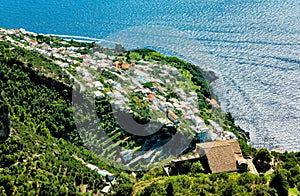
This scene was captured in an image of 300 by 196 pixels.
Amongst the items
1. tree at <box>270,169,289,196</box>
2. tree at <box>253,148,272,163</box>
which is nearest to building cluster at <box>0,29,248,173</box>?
tree at <box>253,148,272,163</box>

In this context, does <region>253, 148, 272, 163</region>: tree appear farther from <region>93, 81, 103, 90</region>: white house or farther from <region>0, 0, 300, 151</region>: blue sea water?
<region>93, 81, 103, 90</region>: white house

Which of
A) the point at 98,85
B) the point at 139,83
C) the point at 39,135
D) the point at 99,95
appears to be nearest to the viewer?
the point at 39,135

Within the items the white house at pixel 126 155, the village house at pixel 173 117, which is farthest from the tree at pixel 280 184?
the village house at pixel 173 117

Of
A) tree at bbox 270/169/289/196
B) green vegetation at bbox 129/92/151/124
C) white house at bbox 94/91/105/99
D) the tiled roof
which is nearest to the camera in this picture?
tree at bbox 270/169/289/196

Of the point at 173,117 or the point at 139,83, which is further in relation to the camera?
the point at 139,83

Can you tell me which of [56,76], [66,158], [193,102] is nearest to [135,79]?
[193,102]

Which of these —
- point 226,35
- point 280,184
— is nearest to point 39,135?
Result: point 280,184

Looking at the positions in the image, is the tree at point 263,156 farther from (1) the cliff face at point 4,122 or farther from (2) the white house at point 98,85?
(2) the white house at point 98,85

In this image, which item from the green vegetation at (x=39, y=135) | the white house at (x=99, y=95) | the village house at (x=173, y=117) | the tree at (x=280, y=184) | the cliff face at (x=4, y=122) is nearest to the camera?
the tree at (x=280, y=184)

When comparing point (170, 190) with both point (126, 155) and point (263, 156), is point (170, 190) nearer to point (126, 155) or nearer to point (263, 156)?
point (263, 156)
